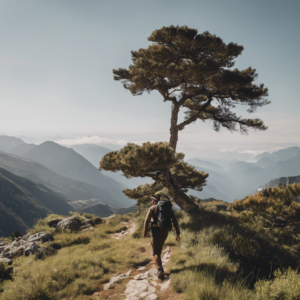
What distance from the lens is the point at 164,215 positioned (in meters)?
5.35

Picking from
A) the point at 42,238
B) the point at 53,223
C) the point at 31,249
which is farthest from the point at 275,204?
the point at 53,223

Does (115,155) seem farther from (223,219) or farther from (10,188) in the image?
(10,188)

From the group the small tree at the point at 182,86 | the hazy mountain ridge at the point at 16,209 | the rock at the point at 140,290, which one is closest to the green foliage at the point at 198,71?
the small tree at the point at 182,86

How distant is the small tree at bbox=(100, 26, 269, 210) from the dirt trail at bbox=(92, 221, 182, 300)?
4.65m

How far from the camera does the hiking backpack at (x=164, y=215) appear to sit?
209 inches

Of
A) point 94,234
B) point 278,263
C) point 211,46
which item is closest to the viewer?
point 278,263

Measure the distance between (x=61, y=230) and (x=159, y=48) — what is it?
43.5 ft

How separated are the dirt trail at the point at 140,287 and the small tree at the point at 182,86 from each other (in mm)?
4651

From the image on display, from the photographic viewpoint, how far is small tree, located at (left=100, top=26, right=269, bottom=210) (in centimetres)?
936

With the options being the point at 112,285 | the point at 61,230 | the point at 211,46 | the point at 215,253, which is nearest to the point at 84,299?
the point at 112,285

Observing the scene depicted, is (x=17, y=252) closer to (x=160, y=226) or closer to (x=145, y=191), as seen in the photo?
(x=160, y=226)

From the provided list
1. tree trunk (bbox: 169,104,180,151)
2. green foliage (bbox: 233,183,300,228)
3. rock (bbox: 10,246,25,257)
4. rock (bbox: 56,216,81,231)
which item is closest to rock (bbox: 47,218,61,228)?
rock (bbox: 56,216,81,231)

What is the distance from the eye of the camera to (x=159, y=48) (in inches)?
401

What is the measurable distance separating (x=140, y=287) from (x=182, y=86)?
12.8 metres
